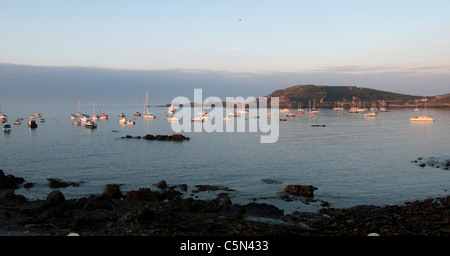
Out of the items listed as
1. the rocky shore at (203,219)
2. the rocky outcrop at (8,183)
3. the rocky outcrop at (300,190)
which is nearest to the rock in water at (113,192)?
the rocky shore at (203,219)

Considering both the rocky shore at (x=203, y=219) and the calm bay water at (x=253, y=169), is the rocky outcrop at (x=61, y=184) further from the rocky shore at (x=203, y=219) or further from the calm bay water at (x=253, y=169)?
the rocky shore at (x=203, y=219)

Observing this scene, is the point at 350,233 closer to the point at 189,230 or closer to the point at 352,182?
the point at 189,230

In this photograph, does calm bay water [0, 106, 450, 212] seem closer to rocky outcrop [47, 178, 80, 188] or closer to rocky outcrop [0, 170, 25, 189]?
rocky outcrop [47, 178, 80, 188]

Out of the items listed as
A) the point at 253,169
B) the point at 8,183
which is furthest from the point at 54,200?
the point at 253,169

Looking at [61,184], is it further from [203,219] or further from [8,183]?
[203,219]

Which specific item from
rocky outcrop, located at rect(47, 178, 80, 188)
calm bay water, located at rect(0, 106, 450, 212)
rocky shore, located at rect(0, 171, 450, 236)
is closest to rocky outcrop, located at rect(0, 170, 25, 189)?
calm bay water, located at rect(0, 106, 450, 212)

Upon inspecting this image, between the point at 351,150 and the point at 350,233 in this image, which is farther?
the point at 351,150

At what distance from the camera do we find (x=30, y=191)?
1105 inches

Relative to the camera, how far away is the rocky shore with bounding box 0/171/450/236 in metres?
16.2

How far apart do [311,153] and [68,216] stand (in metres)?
38.4

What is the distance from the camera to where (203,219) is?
18672 mm

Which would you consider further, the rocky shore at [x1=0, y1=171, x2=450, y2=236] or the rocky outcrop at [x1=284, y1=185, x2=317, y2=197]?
the rocky outcrop at [x1=284, y1=185, x2=317, y2=197]

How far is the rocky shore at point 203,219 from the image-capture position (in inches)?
636
